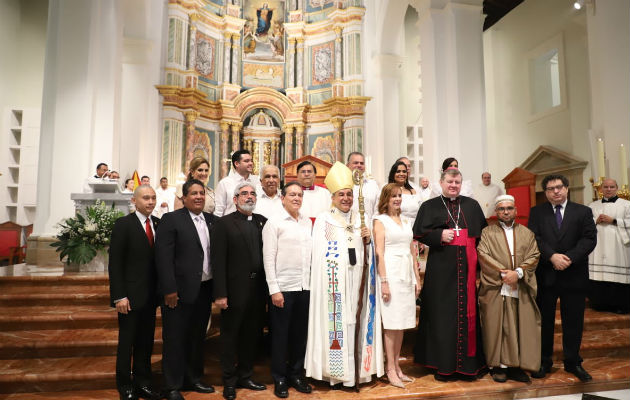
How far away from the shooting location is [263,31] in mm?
15609

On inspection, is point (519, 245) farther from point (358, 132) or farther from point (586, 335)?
point (358, 132)

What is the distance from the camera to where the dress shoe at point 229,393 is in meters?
3.03

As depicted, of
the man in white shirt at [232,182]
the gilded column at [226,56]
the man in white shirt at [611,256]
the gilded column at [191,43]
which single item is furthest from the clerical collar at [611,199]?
the gilded column at [226,56]

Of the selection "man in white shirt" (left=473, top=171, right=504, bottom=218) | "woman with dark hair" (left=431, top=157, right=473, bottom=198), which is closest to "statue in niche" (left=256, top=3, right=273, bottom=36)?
"man in white shirt" (left=473, top=171, right=504, bottom=218)

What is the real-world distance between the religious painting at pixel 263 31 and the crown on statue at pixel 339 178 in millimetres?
13198

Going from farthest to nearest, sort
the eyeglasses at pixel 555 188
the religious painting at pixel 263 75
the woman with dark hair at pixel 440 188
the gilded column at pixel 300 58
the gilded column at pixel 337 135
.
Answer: the gilded column at pixel 300 58 < the religious painting at pixel 263 75 < the gilded column at pixel 337 135 < the woman with dark hair at pixel 440 188 < the eyeglasses at pixel 555 188

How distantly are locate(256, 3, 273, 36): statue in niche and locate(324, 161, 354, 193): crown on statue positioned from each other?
13.8 metres

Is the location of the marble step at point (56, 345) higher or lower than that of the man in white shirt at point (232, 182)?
lower

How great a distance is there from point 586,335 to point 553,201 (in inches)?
70.3

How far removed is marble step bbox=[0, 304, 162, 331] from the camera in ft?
12.9

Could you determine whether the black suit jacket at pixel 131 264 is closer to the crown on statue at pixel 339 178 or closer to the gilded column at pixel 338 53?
the crown on statue at pixel 339 178

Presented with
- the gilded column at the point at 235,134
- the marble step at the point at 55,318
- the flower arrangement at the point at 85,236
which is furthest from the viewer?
the gilded column at the point at 235,134

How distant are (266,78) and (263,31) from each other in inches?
72.6

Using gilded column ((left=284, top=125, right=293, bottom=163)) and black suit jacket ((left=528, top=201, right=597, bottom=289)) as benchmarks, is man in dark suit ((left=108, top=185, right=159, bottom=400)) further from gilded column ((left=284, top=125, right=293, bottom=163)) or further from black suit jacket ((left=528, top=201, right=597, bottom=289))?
gilded column ((left=284, top=125, right=293, bottom=163))
